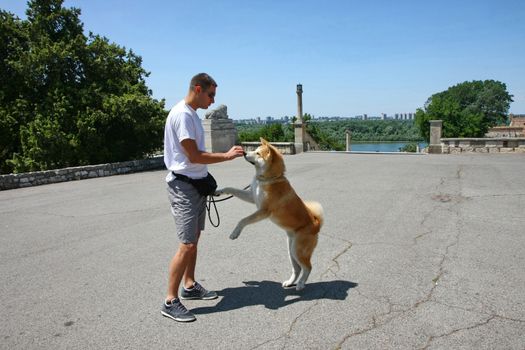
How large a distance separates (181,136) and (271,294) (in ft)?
6.20

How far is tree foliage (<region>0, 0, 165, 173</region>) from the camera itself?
14172 mm

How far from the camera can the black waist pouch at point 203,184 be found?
3.44 m

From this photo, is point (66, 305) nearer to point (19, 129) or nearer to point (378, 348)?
point (378, 348)

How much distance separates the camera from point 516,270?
14.2 ft

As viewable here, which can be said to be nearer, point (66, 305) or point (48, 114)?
point (66, 305)

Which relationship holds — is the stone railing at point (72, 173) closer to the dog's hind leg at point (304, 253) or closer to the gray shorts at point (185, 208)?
→ the gray shorts at point (185, 208)

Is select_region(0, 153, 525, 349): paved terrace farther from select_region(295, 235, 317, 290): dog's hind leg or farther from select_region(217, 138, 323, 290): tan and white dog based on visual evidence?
select_region(217, 138, 323, 290): tan and white dog

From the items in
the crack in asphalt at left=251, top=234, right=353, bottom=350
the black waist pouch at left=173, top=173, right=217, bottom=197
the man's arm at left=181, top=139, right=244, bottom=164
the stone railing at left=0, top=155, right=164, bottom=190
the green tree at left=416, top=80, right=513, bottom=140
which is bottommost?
the crack in asphalt at left=251, top=234, right=353, bottom=350

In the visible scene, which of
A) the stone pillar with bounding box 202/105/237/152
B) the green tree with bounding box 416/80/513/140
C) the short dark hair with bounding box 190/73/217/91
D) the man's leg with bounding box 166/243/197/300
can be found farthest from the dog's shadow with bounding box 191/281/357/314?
the green tree with bounding box 416/80/513/140

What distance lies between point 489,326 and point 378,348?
1.07 metres

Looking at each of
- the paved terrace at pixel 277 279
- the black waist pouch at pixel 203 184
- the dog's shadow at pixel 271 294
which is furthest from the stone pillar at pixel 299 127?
the black waist pouch at pixel 203 184

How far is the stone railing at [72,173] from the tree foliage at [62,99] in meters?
1.41

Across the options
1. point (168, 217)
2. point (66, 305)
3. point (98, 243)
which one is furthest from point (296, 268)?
point (168, 217)

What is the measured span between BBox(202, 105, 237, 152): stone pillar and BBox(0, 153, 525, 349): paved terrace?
10631 millimetres
